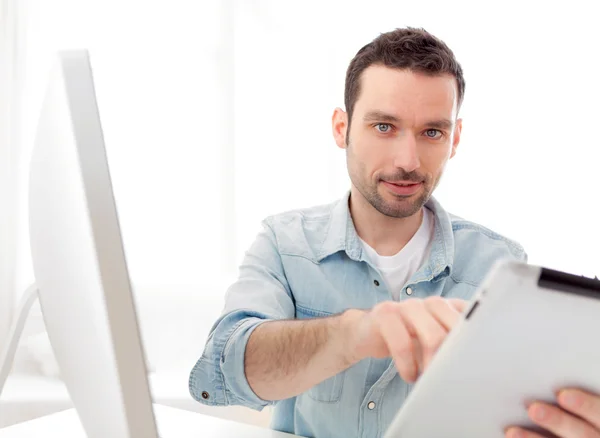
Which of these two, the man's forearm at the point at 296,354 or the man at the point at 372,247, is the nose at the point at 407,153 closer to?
the man at the point at 372,247

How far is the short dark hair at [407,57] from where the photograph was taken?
148 centimetres

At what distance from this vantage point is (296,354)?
100 cm

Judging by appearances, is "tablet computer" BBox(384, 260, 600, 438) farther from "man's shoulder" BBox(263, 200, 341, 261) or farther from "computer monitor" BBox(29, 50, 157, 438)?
"man's shoulder" BBox(263, 200, 341, 261)

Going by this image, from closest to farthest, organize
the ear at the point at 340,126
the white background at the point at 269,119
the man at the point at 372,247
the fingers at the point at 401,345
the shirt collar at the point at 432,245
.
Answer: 1. the fingers at the point at 401,345
2. the man at the point at 372,247
3. the shirt collar at the point at 432,245
4. the ear at the point at 340,126
5. the white background at the point at 269,119

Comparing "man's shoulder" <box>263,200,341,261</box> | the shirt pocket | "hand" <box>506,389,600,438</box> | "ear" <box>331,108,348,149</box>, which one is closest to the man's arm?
"hand" <box>506,389,600,438</box>

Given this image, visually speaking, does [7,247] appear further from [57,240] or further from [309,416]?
[57,240]

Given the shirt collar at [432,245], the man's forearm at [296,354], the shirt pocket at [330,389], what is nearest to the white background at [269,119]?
the shirt collar at [432,245]

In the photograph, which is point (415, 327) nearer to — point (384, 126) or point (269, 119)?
point (384, 126)

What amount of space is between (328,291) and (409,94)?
450 mm

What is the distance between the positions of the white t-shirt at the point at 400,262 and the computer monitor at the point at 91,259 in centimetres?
97

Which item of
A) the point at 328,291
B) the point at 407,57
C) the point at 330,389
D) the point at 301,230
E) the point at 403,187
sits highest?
the point at 407,57

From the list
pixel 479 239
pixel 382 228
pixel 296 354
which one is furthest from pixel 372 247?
pixel 296 354

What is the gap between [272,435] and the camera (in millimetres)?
1085

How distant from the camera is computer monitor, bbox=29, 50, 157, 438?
37 centimetres
